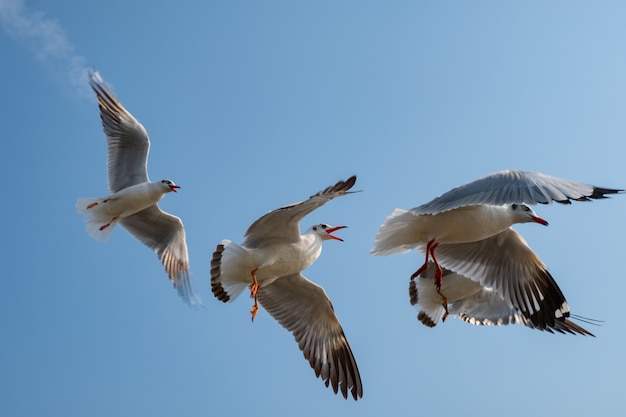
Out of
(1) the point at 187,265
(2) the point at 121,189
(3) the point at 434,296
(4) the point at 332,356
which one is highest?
(2) the point at 121,189

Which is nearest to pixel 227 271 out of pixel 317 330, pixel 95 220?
pixel 317 330

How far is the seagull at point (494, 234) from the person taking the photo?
18.8 feet

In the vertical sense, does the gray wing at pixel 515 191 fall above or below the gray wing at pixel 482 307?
above

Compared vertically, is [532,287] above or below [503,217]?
below

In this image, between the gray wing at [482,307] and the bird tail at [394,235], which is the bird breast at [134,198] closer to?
the bird tail at [394,235]

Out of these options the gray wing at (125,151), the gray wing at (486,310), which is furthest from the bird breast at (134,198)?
the gray wing at (486,310)

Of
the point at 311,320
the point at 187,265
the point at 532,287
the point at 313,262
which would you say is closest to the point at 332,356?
the point at 311,320

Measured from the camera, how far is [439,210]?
6.13m

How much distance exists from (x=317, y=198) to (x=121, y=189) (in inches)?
147

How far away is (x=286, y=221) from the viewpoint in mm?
6711

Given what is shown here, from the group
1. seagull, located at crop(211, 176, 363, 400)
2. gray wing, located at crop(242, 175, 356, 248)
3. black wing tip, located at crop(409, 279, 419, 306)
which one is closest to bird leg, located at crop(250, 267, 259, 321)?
seagull, located at crop(211, 176, 363, 400)

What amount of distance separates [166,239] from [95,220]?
3.15 feet

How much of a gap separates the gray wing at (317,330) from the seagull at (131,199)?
213cm

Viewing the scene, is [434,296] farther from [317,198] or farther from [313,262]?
[317,198]
